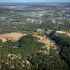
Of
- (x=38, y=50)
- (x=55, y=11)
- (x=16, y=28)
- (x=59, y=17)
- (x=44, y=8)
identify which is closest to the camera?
(x=38, y=50)

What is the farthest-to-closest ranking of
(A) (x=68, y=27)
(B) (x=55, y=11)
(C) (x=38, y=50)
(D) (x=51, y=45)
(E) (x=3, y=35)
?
(B) (x=55, y=11)
(A) (x=68, y=27)
(E) (x=3, y=35)
(D) (x=51, y=45)
(C) (x=38, y=50)

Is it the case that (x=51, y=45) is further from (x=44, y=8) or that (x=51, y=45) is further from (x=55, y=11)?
(x=44, y=8)

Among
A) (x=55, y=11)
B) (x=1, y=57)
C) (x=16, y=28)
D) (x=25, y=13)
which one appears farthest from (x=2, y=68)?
(x=55, y=11)

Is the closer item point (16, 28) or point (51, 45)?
point (51, 45)

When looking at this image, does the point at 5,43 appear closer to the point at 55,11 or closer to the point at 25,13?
the point at 25,13

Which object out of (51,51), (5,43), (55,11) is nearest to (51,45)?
(51,51)

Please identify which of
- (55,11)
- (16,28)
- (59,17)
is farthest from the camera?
(55,11)

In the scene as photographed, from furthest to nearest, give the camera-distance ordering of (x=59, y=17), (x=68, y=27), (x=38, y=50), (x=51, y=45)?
(x=59, y=17)
(x=68, y=27)
(x=51, y=45)
(x=38, y=50)

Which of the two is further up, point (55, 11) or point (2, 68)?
point (55, 11)

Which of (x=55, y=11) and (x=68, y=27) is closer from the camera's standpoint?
(x=68, y=27)
